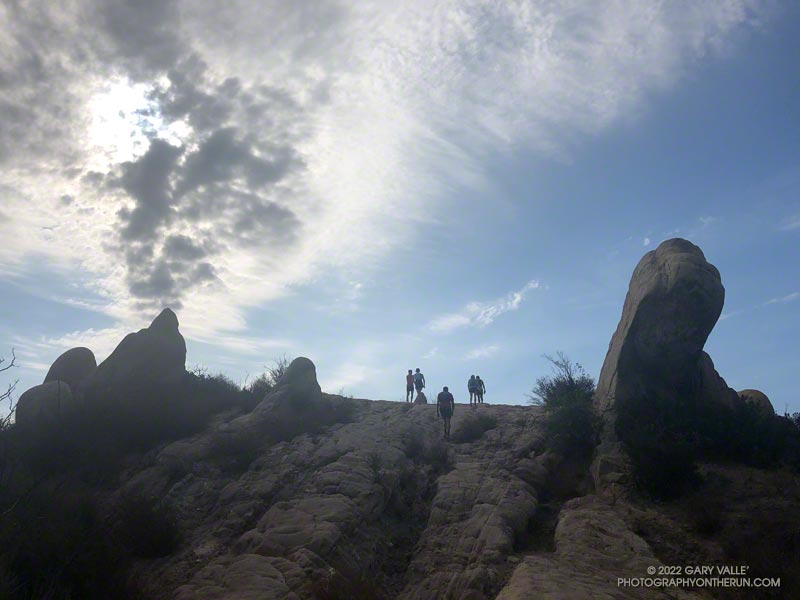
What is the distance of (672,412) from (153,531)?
1577cm

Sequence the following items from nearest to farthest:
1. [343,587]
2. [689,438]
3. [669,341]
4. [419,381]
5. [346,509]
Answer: [343,587], [346,509], [689,438], [669,341], [419,381]

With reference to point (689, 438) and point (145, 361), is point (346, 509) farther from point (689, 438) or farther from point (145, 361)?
point (145, 361)

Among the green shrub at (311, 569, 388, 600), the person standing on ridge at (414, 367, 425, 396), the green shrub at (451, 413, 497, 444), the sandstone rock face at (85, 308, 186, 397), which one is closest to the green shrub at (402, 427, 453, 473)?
the green shrub at (451, 413, 497, 444)

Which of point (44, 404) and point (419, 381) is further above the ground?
point (419, 381)

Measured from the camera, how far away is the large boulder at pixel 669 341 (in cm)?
1977

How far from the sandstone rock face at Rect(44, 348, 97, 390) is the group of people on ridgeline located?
15.0 meters

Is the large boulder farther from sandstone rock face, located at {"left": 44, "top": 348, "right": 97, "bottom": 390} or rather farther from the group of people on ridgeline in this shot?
sandstone rock face, located at {"left": 44, "top": 348, "right": 97, "bottom": 390}

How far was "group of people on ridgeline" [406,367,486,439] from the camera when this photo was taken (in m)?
22.8

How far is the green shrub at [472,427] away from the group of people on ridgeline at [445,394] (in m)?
0.47

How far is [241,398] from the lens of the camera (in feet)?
86.5

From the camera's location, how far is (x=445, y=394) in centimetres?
2303

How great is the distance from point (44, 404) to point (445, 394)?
15295mm

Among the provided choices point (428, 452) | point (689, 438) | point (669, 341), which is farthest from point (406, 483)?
point (669, 341)

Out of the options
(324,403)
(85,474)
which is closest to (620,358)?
(324,403)
